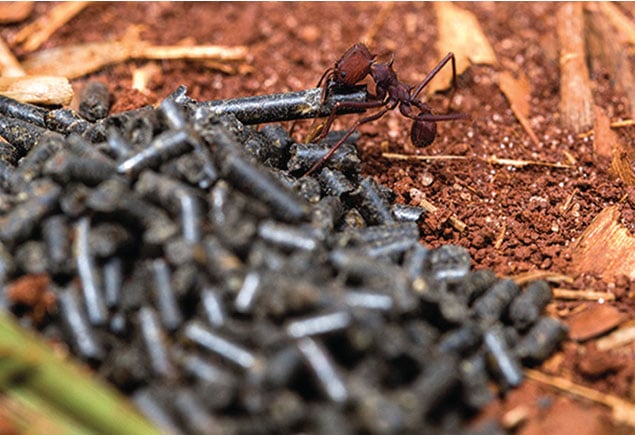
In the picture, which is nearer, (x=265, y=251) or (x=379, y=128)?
(x=265, y=251)

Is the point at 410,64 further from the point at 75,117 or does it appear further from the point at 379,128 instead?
the point at 75,117

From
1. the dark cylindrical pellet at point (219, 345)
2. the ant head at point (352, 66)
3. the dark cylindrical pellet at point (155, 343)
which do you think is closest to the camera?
the dark cylindrical pellet at point (219, 345)

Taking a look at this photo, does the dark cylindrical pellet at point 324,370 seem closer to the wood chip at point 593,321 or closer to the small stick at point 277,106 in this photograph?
the wood chip at point 593,321

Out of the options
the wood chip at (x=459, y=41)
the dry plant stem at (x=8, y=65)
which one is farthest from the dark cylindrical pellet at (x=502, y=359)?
the dry plant stem at (x=8, y=65)

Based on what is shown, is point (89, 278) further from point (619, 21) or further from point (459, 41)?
point (619, 21)

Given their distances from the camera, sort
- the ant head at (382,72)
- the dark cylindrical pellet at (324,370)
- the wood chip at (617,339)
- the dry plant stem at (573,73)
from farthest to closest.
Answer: the dry plant stem at (573,73) < the ant head at (382,72) < the wood chip at (617,339) < the dark cylindrical pellet at (324,370)

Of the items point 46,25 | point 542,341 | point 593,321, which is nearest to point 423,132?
point 593,321

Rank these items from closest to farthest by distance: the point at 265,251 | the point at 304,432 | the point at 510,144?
the point at 304,432 → the point at 265,251 → the point at 510,144

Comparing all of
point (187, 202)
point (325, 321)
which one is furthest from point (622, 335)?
point (187, 202)
